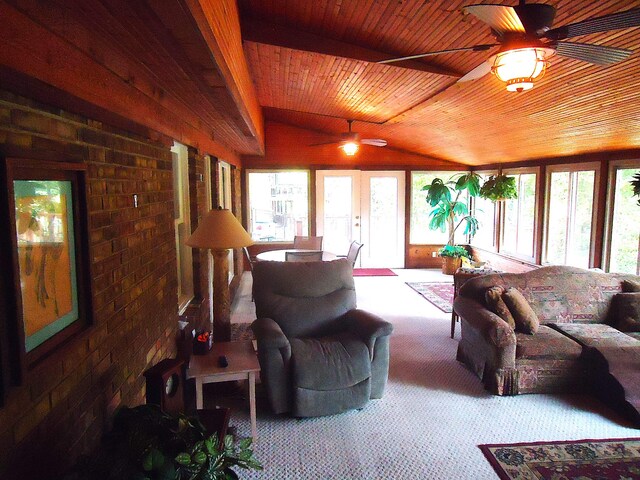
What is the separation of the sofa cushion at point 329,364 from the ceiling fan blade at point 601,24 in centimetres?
221

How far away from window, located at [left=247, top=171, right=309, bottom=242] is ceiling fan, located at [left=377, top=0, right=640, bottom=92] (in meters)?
6.61

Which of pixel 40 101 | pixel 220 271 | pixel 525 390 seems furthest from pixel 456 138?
pixel 40 101

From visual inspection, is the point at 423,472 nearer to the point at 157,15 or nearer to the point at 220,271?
the point at 220,271

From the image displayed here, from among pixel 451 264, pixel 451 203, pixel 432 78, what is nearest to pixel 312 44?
pixel 432 78

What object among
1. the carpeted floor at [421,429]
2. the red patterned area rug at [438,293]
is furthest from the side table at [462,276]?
the red patterned area rug at [438,293]

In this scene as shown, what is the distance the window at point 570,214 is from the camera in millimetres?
5527

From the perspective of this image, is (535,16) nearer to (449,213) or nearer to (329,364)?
(329,364)

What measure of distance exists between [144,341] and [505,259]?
20.6ft

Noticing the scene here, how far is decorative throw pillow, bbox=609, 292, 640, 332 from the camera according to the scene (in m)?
3.78

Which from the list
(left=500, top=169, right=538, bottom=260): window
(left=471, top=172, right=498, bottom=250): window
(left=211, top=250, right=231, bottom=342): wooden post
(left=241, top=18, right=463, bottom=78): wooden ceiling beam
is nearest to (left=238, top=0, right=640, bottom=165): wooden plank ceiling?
(left=241, top=18, right=463, bottom=78): wooden ceiling beam

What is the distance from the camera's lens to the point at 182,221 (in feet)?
12.9

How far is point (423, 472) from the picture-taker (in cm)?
254

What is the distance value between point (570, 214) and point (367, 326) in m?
3.99

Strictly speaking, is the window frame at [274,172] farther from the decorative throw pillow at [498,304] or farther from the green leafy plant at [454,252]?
the decorative throw pillow at [498,304]
